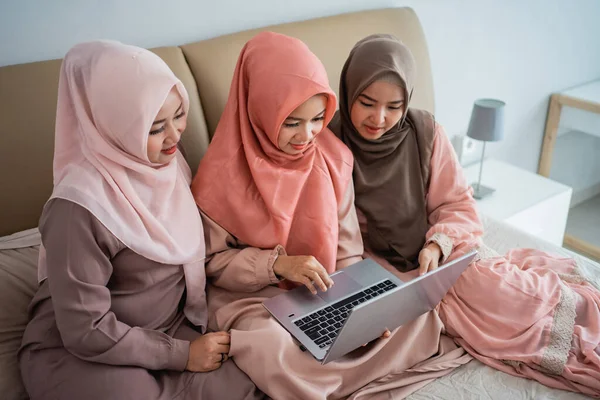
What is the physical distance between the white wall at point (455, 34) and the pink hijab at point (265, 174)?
0.40m

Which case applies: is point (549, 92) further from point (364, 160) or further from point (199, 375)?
point (199, 375)

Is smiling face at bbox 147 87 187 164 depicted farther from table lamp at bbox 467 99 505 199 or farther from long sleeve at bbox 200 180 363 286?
table lamp at bbox 467 99 505 199

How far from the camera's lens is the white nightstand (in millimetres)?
2191

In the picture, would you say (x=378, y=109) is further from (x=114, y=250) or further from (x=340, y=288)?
(x=114, y=250)

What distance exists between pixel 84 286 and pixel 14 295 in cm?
28

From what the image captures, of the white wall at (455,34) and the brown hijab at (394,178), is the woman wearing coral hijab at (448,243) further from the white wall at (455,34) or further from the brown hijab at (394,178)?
the white wall at (455,34)

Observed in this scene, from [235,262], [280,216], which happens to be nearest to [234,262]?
[235,262]

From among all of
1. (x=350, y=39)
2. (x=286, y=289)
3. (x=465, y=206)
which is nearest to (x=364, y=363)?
(x=286, y=289)

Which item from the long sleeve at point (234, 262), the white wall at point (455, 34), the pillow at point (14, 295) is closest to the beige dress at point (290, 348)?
the long sleeve at point (234, 262)

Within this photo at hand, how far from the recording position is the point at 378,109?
1.48 meters

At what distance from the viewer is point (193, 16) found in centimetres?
173

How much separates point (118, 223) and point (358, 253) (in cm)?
65

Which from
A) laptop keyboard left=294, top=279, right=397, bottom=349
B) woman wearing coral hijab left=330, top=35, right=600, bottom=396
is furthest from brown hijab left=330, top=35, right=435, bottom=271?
laptop keyboard left=294, top=279, right=397, bottom=349

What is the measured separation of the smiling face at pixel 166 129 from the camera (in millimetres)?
1192
